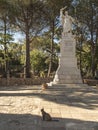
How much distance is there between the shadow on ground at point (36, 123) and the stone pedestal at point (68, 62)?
10.1 metres

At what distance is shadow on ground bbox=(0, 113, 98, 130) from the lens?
925 cm

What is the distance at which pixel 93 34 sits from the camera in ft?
109

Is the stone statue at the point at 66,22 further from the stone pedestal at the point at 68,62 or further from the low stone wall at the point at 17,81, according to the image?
the low stone wall at the point at 17,81

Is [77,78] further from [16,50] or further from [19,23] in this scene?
[16,50]

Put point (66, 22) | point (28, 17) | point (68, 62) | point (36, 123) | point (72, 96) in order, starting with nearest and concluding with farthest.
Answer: point (36, 123)
point (72, 96)
point (68, 62)
point (66, 22)
point (28, 17)

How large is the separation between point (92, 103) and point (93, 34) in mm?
20130

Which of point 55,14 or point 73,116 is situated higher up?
point 55,14

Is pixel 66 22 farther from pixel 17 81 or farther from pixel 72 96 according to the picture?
pixel 72 96

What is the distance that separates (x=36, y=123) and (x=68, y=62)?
11919 millimetres

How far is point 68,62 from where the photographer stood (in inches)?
855

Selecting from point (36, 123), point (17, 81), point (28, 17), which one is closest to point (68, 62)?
point (17, 81)

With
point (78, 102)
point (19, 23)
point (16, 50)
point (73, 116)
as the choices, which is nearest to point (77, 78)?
point (78, 102)

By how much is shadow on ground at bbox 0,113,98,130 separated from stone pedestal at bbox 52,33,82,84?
10131mm

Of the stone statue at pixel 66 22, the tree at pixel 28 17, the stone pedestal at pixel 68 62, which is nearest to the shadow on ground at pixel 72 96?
the stone pedestal at pixel 68 62
